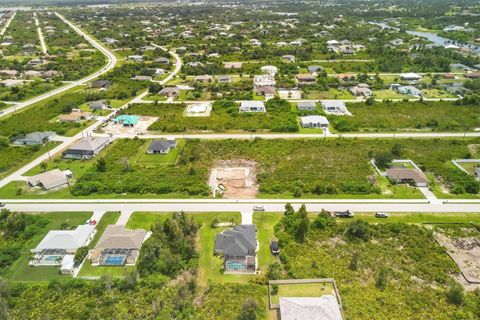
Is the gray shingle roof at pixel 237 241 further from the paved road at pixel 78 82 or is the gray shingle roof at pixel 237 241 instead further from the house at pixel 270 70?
the house at pixel 270 70

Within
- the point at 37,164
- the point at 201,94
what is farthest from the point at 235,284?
the point at 201,94

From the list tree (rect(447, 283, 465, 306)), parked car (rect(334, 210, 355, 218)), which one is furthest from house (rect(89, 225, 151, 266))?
tree (rect(447, 283, 465, 306))

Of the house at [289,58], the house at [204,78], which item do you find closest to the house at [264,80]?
the house at [204,78]

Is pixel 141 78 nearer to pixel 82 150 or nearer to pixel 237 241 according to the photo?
pixel 82 150

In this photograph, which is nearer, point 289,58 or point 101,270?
point 101,270

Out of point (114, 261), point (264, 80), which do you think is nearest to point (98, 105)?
point (264, 80)
